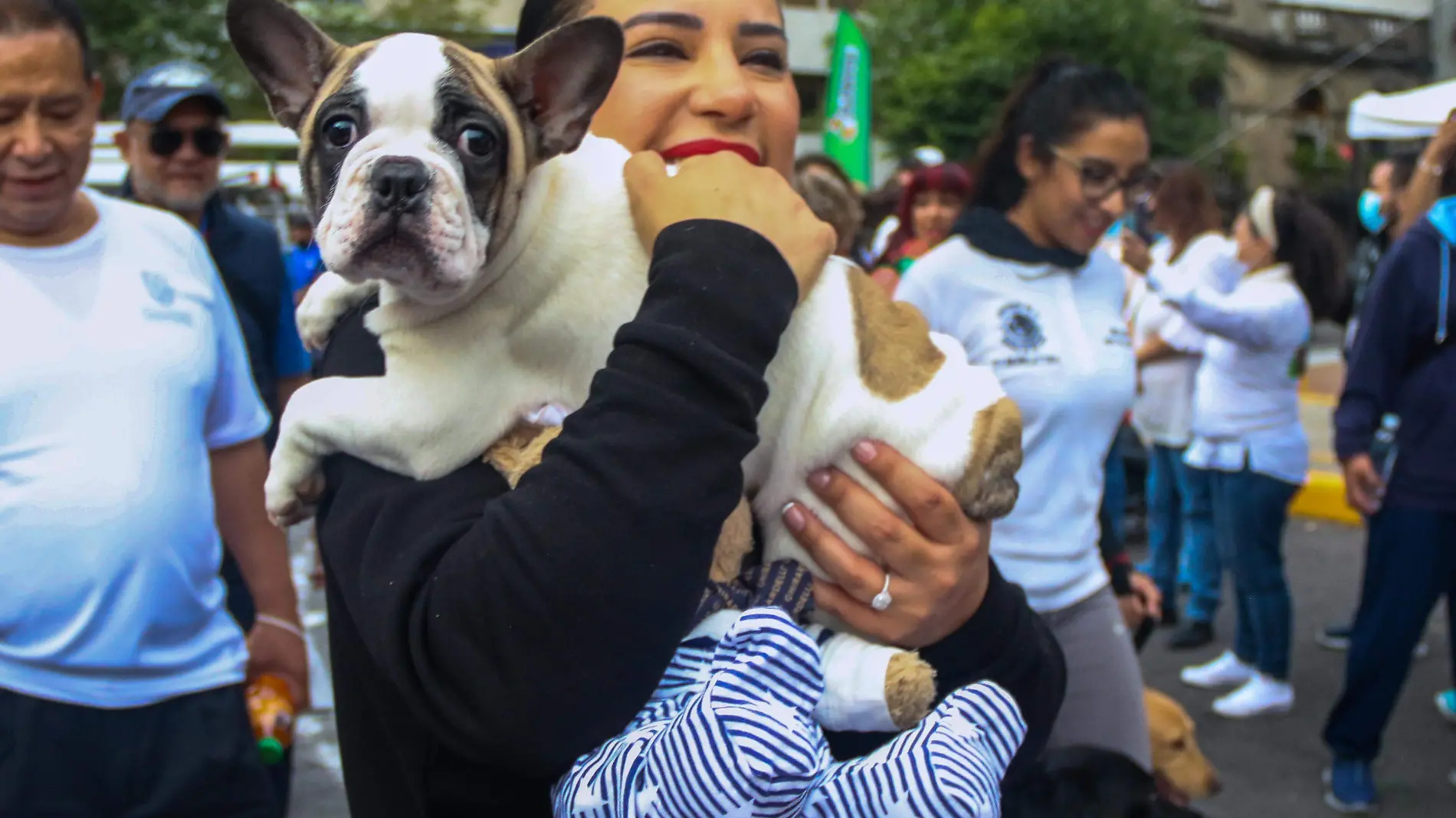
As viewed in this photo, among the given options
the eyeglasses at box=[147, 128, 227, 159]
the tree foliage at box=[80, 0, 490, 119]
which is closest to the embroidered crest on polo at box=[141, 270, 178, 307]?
the eyeglasses at box=[147, 128, 227, 159]

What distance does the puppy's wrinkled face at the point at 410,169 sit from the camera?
1.44 metres

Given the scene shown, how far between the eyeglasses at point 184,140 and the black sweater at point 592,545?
3671mm

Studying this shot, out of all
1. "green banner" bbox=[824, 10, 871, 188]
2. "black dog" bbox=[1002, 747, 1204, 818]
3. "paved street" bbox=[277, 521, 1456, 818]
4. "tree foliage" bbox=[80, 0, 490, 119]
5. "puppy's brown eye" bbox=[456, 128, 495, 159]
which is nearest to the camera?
"puppy's brown eye" bbox=[456, 128, 495, 159]

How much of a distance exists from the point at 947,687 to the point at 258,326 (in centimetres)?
311

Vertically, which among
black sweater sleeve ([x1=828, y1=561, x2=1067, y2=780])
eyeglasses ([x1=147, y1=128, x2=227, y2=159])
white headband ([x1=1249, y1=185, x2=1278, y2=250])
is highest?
black sweater sleeve ([x1=828, y1=561, x2=1067, y2=780])

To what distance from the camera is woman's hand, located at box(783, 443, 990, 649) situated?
1.61m

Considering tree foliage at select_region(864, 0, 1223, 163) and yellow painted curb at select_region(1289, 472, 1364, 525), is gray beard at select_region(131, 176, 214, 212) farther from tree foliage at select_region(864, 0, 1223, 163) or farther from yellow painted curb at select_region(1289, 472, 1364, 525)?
tree foliage at select_region(864, 0, 1223, 163)

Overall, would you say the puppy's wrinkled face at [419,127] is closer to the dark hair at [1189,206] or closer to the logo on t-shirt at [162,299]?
the logo on t-shirt at [162,299]

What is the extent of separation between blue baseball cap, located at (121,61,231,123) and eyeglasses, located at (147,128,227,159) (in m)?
0.06

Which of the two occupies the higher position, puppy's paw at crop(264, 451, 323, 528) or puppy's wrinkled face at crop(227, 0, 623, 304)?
puppy's wrinkled face at crop(227, 0, 623, 304)

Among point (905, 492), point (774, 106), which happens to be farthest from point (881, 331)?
point (774, 106)

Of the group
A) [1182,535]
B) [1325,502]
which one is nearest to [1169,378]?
[1182,535]

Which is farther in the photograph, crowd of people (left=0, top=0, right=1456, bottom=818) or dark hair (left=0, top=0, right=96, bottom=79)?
dark hair (left=0, top=0, right=96, bottom=79)

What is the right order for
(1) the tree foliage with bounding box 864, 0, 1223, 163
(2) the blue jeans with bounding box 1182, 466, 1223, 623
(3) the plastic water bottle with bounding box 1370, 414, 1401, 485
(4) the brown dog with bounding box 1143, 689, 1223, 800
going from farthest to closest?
(1) the tree foliage with bounding box 864, 0, 1223, 163 < (2) the blue jeans with bounding box 1182, 466, 1223, 623 < (3) the plastic water bottle with bounding box 1370, 414, 1401, 485 < (4) the brown dog with bounding box 1143, 689, 1223, 800
